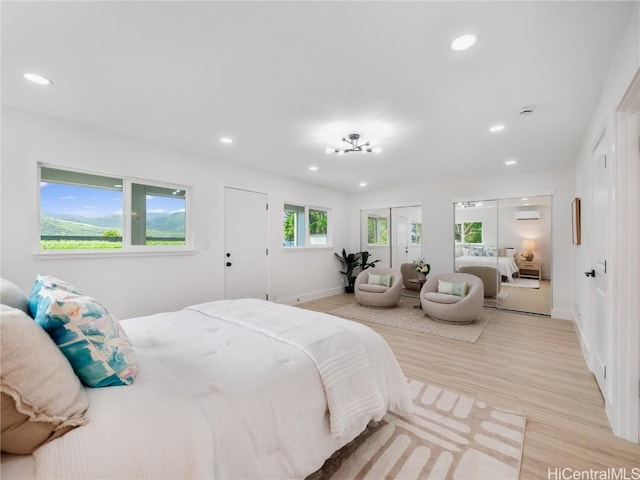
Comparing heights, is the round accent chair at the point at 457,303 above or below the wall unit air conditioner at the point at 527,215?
below

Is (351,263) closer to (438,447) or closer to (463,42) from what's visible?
(438,447)

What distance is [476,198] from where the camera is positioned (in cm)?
530

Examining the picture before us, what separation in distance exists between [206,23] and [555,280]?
5.74 meters

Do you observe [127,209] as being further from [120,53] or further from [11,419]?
[11,419]

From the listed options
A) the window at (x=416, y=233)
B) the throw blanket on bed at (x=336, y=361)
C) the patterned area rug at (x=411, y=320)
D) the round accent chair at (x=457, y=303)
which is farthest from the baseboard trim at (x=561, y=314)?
the throw blanket on bed at (x=336, y=361)

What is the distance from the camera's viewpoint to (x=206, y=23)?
1.62m

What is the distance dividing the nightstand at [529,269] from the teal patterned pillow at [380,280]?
7.92ft

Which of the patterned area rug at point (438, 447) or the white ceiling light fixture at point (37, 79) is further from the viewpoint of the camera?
the white ceiling light fixture at point (37, 79)

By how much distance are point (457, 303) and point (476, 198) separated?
2.31 m

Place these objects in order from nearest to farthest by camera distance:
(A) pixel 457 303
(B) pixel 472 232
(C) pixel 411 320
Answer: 1. (A) pixel 457 303
2. (C) pixel 411 320
3. (B) pixel 472 232

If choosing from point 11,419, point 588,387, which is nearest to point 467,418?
point 588,387

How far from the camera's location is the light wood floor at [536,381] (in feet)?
5.41

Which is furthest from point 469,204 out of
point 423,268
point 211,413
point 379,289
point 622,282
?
point 211,413

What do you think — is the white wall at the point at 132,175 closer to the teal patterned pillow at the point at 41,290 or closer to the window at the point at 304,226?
the window at the point at 304,226
